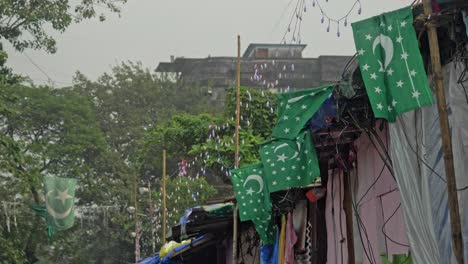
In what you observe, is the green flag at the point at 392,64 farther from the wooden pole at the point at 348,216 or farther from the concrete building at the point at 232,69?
the concrete building at the point at 232,69

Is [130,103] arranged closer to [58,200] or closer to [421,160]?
[58,200]

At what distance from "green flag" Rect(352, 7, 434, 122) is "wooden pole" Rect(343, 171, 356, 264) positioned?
2947 millimetres

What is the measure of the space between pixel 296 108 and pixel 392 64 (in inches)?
66.9

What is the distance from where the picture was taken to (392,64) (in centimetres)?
546

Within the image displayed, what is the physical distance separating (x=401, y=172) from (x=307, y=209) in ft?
12.9

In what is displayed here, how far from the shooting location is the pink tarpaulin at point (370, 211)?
23.1ft

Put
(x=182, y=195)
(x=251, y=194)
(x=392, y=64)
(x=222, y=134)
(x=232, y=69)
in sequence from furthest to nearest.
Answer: (x=232, y=69) < (x=182, y=195) < (x=222, y=134) < (x=251, y=194) < (x=392, y=64)

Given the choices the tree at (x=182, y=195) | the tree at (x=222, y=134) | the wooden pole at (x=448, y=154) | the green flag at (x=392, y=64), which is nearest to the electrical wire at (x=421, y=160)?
the green flag at (x=392, y=64)

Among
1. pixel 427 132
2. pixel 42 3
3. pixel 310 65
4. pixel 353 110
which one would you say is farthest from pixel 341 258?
pixel 310 65

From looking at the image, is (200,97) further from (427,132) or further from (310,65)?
(427,132)

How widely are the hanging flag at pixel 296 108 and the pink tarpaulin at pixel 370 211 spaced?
825 mm

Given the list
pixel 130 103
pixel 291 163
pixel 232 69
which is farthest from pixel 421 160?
pixel 232 69

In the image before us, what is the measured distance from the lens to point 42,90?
39438mm

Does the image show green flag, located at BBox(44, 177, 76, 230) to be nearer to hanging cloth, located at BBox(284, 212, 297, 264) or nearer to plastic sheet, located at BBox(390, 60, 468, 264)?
hanging cloth, located at BBox(284, 212, 297, 264)
